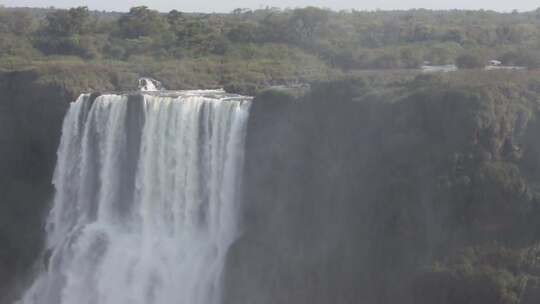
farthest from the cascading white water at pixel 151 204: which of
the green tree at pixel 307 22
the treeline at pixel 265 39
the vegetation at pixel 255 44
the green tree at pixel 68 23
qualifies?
the green tree at pixel 68 23

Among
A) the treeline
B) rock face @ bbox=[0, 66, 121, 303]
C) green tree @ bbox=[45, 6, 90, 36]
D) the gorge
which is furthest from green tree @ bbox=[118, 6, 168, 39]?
the gorge

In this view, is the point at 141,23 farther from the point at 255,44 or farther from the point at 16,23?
the point at 16,23

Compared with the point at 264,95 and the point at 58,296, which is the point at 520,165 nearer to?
the point at 264,95

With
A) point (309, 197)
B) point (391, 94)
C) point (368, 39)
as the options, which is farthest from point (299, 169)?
point (368, 39)

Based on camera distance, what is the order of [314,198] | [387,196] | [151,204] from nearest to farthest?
[387,196] < [314,198] < [151,204]

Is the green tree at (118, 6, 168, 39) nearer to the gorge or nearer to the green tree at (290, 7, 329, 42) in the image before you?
the green tree at (290, 7, 329, 42)

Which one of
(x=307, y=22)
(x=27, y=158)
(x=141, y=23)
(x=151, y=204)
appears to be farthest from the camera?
(x=141, y=23)

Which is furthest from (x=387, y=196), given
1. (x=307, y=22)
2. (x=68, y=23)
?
(x=68, y=23)
